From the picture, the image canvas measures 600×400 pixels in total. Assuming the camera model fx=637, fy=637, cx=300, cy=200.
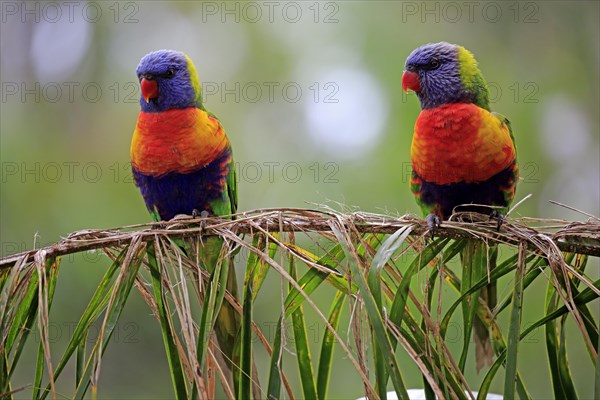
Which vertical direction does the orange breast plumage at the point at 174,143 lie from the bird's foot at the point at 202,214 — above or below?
above

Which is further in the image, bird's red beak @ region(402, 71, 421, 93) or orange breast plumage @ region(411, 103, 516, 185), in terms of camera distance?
bird's red beak @ region(402, 71, 421, 93)

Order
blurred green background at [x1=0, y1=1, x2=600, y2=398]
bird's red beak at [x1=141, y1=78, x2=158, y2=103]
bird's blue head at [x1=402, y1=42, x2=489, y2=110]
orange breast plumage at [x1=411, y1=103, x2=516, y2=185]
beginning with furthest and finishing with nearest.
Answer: blurred green background at [x1=0, y1=1, x2=600, y2=398] → bird's red beak at [x1=141, y1=78, x2=158, y2=103] → bird's blue head at [x1=402, y1=42, x2=489, y2=110] → orange breast plumage at [x1=411, y1=103, x2=516, y2=185]

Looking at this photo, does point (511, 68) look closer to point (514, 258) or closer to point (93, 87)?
point (93, 87)

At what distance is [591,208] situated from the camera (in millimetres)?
5750

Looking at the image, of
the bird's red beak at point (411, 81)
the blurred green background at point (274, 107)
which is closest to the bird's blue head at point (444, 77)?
the bird's red beak at point (411, 81)

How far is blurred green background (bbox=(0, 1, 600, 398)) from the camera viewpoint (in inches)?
224

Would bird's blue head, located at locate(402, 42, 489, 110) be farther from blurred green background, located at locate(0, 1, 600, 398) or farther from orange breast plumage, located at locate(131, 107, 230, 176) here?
blurred green background, located at locate(0, 1, 600, 398)

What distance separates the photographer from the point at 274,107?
726cm

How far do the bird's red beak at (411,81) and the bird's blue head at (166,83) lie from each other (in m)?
1.03

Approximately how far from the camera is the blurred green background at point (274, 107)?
5.68 m

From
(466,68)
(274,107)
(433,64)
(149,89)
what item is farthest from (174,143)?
(274,107)

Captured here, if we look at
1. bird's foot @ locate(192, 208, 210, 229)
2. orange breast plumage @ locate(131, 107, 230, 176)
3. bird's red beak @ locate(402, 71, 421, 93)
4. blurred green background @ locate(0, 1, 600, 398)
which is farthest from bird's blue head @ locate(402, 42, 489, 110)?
blurred green background @ locate(0, 1, 600, 398)

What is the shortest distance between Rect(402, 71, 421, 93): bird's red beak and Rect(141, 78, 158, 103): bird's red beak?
1202 millimetres

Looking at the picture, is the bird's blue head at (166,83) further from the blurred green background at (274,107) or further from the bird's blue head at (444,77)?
the blurred green background at (274,107)
